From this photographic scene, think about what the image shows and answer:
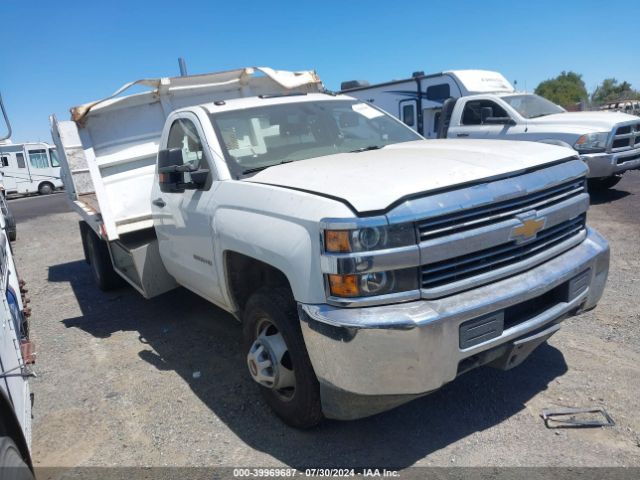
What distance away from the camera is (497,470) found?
2682mm

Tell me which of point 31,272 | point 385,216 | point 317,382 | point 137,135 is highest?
point 137,135

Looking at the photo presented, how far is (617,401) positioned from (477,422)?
89 cm

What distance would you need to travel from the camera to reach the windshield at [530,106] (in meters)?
10.5

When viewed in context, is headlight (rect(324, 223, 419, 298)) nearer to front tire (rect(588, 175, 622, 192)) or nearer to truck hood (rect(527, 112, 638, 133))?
truck hood (rect(527, 112, 638, 133))

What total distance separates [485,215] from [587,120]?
8.12m

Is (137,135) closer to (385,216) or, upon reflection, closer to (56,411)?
(56,411)

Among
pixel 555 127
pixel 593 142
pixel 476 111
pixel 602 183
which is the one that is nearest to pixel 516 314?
pixel 593 142

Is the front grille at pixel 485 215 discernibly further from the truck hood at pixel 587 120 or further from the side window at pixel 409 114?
the side window at pixel 409 114

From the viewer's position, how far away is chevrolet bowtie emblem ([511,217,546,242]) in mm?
2740

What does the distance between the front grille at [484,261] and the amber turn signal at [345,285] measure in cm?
34

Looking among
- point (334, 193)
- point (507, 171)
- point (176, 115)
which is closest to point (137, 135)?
point (176, 115)

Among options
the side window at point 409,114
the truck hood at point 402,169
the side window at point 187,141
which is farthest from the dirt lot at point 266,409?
the side window at point 409,114

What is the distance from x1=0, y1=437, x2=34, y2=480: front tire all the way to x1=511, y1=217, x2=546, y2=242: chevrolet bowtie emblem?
2490 millimetres

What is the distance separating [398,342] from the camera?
95.3 inches
